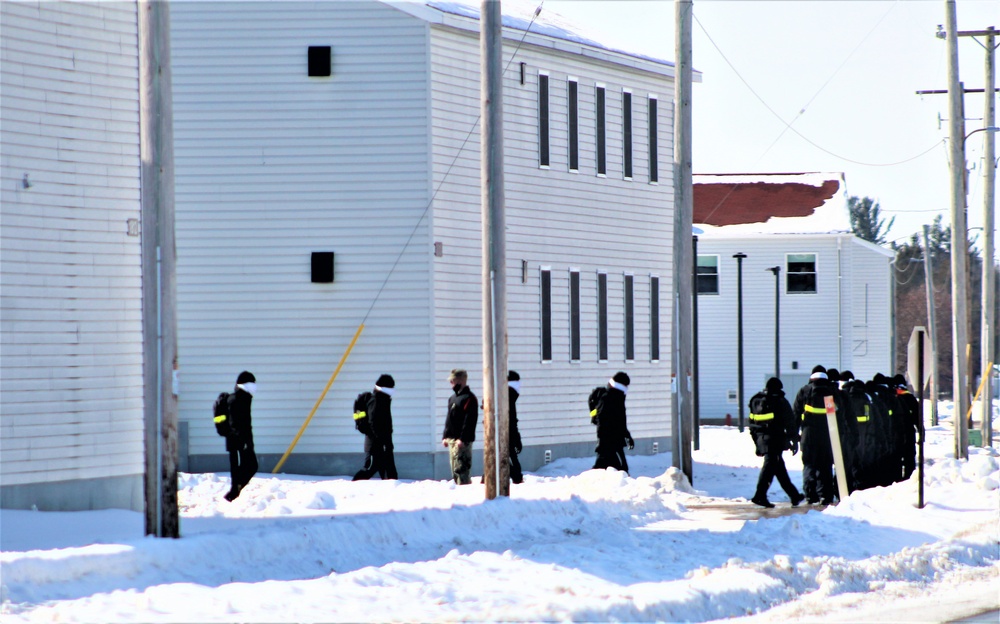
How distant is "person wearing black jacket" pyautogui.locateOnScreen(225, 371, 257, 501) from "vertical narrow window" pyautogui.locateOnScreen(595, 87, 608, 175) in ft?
35.1

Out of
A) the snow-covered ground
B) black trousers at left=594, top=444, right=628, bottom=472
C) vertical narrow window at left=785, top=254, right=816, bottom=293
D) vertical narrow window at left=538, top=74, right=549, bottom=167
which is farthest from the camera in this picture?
vertical narrow window at left=785, top=254, right=816, bottom=293

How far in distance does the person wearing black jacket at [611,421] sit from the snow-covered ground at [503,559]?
1597 millimetres

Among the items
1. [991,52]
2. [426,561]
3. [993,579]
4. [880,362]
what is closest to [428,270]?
[426,561]

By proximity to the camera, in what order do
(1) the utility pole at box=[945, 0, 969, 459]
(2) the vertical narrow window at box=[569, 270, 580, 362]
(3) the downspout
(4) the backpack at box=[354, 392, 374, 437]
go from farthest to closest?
(3) the downspout, (1) the utility pole at box=[945, 0, 969, 459], (2) the vertical narrow window at box=[569, 270, 580, 362], (4) the backpack at box=[354, 392, 374, 437]

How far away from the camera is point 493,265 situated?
15.8 meters

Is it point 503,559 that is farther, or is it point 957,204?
point 957,204

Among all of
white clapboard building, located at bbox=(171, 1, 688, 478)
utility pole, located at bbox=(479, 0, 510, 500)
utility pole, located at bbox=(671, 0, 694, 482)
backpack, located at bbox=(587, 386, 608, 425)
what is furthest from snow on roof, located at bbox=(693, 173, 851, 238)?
utility pole, located at bbox=(479, 0, 510, 500)

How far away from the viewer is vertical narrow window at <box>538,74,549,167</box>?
945 inches

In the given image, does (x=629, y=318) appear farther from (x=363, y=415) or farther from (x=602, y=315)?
(x=363, y=415)

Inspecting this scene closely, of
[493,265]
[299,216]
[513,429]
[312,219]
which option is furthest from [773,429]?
[299,216]

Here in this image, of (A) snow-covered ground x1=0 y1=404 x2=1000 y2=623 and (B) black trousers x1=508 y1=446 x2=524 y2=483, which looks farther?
(B) black trousers x1=508 y1=446 x2=524 y2=483

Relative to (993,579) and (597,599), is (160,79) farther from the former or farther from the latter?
(993,579)

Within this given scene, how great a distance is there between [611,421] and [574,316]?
210 inches

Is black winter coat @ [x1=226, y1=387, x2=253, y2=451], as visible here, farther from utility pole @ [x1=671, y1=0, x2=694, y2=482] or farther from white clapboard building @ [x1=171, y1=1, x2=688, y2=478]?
utility pole @ [x1=671, y1=0, x2=694, y2=482]
